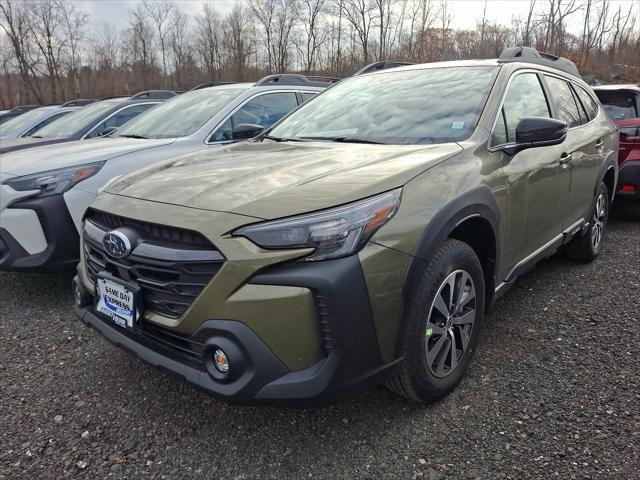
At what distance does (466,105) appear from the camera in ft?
8.68

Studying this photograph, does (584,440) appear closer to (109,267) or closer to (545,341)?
(545,341)

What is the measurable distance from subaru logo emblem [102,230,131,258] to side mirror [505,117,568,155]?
1.96 metres

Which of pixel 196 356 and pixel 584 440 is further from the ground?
pixel 196 356

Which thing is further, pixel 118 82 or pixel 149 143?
pixel 118 82

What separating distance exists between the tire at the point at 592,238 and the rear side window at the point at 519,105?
128 centimetres

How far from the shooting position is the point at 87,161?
3607 millimetres

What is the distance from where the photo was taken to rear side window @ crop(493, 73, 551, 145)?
8.69 feet

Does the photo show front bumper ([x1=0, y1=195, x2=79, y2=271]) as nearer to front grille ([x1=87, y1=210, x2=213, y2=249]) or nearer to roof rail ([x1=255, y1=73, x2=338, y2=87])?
front grille ([x1=87, y1=210, x2=213, y2=249])

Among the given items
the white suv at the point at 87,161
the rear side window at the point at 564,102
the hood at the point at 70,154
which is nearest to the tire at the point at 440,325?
the rear side window at the point at 564,102

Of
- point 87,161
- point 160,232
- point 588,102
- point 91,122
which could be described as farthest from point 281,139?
point 91,122

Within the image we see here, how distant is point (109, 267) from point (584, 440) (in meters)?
2.19

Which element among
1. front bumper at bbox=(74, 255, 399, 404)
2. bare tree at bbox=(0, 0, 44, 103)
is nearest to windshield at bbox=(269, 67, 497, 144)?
front bumper at bbox=(74, 255, 399, 404)

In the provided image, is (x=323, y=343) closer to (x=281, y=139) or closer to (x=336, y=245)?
(x=336, y=245)

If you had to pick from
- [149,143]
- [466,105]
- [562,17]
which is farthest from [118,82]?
[466,105]
